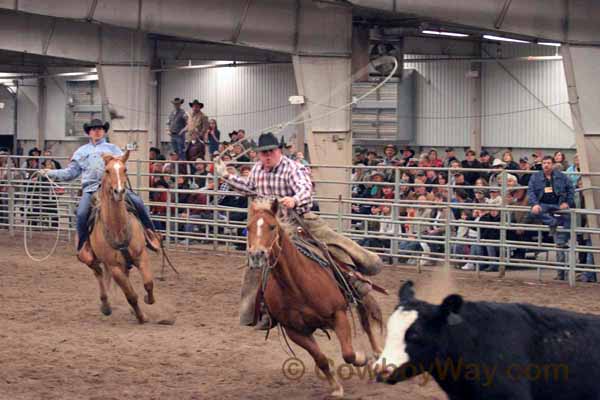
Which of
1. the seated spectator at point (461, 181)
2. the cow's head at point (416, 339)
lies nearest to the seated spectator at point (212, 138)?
the seated spectator at point (461, 181)

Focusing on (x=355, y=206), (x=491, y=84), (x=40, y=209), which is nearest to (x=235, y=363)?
(x=355, y=206)

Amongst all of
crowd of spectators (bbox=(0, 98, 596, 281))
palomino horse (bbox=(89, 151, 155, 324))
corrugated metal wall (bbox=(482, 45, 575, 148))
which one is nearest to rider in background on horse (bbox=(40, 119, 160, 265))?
palomino horse (bbox=(89, 151, 155, 324))

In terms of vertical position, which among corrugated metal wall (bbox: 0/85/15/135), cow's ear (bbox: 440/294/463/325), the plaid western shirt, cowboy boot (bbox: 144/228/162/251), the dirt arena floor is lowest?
the dirt arena floor

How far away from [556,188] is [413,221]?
2.65 m

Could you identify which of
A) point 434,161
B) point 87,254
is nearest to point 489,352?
point 87,254

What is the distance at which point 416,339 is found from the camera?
5.14 meters

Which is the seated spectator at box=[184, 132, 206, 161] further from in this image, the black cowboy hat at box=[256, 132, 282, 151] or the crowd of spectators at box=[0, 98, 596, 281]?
the black cowboy hat at box=[256, 132, 282, 151]

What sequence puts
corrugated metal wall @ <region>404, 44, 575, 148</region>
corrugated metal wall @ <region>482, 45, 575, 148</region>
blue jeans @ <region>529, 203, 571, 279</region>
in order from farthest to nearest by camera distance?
corrugated metal wall @ <region>404, 44, 575, 148</region>
corrugated metal wall @ <region>482, 45, 575, 148</region>
blue jeans @ <region>529, 203, 571, 279</region>

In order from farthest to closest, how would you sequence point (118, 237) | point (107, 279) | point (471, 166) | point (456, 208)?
point (471, 166), point (456, 208), point (107, 279), point (118, 237)

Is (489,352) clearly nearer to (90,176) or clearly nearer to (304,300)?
(304,300)

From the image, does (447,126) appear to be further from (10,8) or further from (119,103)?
(10,8)

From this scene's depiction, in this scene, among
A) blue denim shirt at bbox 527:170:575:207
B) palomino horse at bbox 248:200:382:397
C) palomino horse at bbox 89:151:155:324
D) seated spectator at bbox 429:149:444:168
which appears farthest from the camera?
seated spectator at bbox 429:149:444:168

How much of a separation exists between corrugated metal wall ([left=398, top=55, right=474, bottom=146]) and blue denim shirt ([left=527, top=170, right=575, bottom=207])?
955 centimetres

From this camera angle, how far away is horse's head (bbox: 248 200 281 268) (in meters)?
6.98
